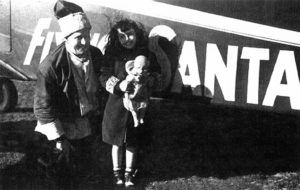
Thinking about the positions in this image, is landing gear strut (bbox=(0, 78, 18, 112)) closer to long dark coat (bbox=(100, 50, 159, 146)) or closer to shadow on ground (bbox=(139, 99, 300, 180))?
long dark coat (bbox=(100, 50, 159, 146))

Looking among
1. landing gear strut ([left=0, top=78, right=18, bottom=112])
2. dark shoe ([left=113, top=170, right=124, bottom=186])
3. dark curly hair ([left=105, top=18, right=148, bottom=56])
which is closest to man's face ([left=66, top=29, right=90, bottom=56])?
dark curly hair ([left=105, top=18, right=148, bottom=56])

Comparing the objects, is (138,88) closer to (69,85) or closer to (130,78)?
(130,78)

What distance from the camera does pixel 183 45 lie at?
3080 millimetres

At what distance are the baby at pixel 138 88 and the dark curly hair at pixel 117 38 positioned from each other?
138 millimetres

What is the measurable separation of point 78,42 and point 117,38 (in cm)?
29

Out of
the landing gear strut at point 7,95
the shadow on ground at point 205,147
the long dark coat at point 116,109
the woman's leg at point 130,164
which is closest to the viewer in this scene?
the long dark coat at point 116,109

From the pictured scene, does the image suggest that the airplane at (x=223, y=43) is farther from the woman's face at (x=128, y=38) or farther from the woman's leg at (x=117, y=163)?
the woman's leg at (x=117, y=163)

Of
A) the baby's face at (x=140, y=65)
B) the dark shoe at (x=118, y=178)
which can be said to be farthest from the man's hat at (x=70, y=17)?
the dark shoe at (x=118, y=178)

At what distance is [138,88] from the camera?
2.98 meters

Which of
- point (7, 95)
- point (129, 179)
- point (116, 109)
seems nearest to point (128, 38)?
point (116, 109)

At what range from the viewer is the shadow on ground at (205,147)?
3236 mm

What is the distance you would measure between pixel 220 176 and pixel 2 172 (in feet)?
5.19

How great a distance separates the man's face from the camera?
2.93 meters

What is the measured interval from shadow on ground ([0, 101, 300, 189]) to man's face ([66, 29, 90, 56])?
25.6 inches
